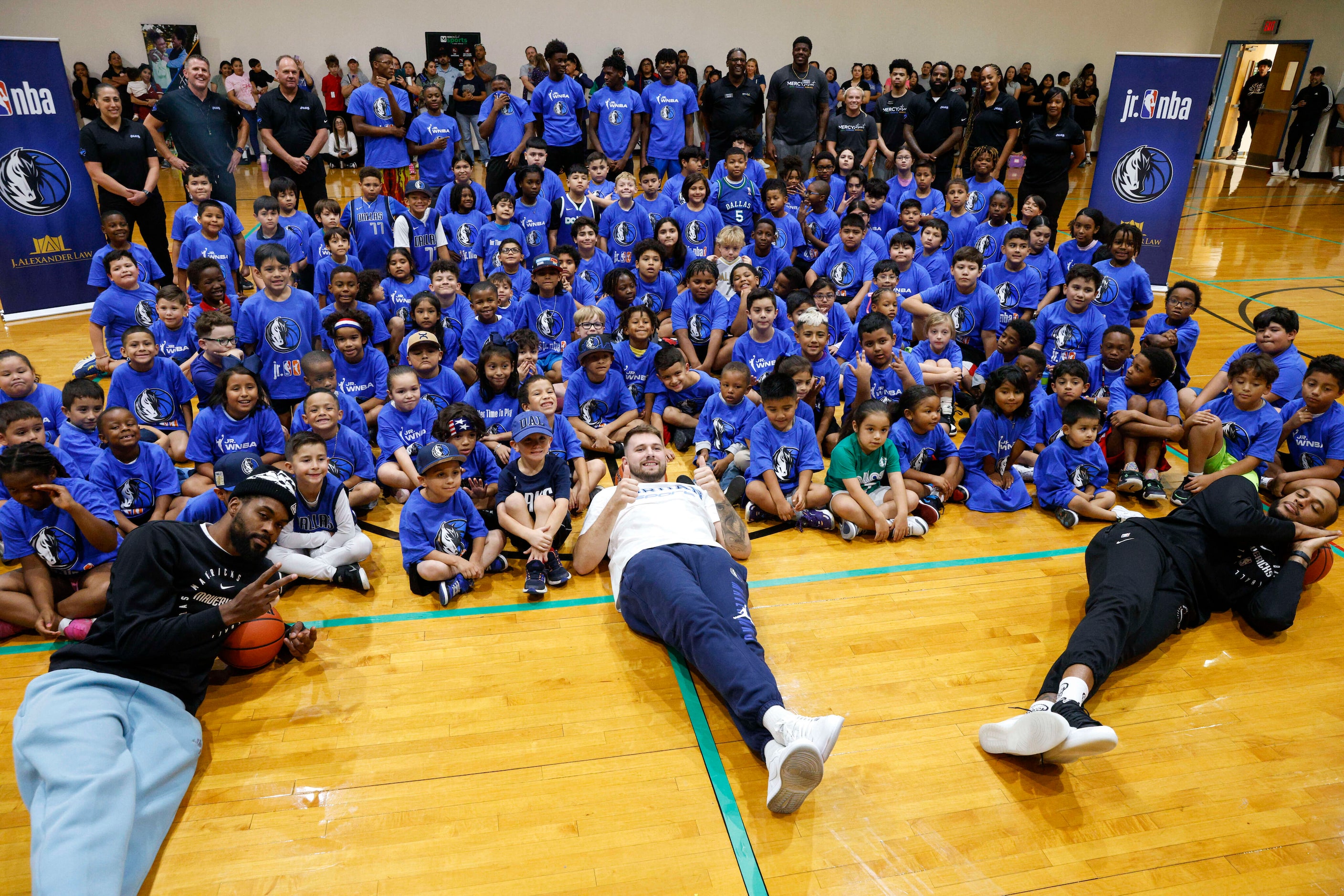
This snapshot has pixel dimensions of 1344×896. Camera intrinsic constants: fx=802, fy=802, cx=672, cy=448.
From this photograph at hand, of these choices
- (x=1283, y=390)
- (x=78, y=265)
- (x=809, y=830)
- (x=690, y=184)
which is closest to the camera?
(x=809, y=830)

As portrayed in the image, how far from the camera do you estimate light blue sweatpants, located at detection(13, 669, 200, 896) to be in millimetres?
2410

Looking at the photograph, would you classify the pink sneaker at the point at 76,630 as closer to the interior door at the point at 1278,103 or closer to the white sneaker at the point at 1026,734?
the white sneaker at the point at 1026,734

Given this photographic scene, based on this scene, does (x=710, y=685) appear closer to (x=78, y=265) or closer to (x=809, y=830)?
(x=809, y=830)

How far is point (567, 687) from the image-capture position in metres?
3.55

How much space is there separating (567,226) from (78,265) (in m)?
5.15

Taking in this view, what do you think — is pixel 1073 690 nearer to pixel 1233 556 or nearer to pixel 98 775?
pixel 1233 556

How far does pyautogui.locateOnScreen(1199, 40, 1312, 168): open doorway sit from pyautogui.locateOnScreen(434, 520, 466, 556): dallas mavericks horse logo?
68.9 ft

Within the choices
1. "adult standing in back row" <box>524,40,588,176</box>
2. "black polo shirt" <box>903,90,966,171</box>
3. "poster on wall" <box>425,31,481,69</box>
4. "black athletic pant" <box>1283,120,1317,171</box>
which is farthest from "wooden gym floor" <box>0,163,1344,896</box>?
"black athletic pant" <box>1283,120,1317,171</box>

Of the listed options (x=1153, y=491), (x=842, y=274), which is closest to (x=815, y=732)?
(x=1153, y=491)

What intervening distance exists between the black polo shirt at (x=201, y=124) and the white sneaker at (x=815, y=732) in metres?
8.21

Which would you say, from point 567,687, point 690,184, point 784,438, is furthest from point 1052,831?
point 690,184

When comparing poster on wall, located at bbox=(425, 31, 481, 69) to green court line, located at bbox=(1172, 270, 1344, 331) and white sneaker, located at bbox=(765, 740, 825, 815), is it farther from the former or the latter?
white sneaker, located at bbox=(765, 740, 825, 815)

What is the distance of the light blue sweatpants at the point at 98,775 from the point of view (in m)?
2.41

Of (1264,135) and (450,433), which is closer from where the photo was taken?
(450,433)
